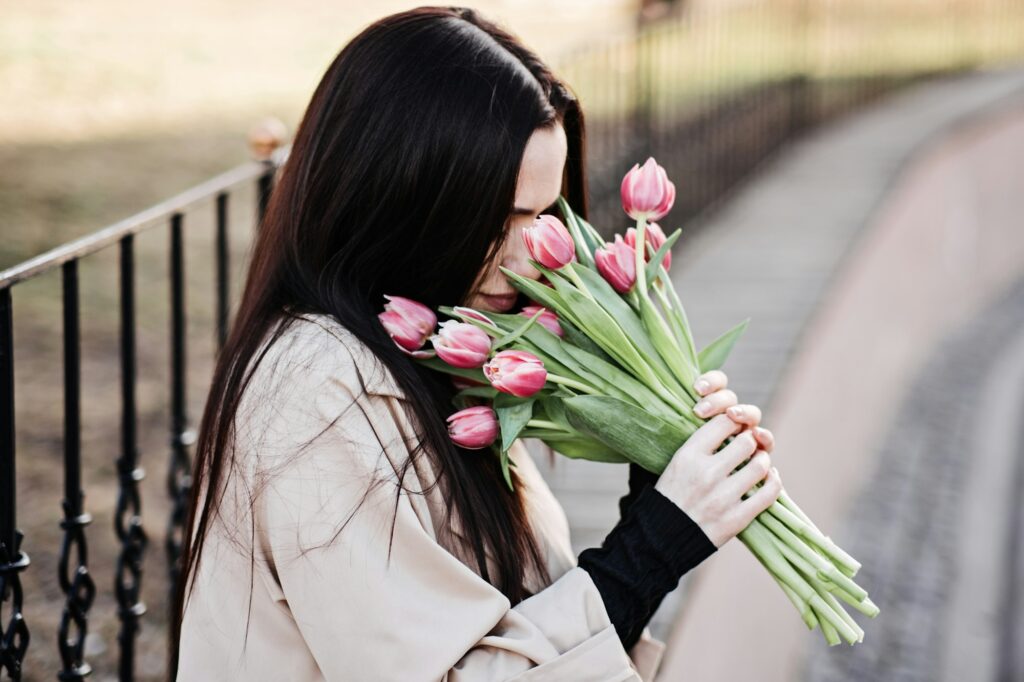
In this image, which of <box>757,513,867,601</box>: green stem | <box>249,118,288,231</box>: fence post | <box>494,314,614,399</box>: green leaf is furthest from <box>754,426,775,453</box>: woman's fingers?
<box>249,118,288,231</box>: fence post

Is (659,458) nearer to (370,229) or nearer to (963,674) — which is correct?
(370,229)

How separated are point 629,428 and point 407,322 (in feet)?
1.12

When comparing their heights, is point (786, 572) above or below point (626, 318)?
below

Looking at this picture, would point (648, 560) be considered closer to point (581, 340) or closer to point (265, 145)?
point (581, 340)

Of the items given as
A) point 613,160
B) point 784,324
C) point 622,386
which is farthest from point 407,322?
point 613,160

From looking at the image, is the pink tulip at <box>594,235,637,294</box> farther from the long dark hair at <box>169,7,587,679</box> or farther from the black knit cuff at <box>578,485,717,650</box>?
the black knit cuff at <box>578,485,717,650</box>

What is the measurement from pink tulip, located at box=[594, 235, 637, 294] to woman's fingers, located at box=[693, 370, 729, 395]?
0.17 meters

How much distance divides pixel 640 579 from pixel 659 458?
0.17m

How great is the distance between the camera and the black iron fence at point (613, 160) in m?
1.96

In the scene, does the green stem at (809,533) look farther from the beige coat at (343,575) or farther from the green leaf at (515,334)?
the green leaf at (515,334)

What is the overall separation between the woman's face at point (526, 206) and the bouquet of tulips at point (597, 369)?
0.04 metres

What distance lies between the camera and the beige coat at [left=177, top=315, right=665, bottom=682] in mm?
1529

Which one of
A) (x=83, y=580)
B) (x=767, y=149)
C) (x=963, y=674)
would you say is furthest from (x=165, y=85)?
(x=83, y=580)

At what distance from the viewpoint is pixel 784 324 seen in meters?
4.71
